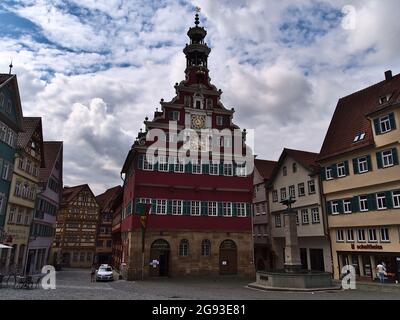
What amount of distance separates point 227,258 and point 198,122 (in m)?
13.6

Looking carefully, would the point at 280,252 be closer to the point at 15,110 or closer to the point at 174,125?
the point at 174,125

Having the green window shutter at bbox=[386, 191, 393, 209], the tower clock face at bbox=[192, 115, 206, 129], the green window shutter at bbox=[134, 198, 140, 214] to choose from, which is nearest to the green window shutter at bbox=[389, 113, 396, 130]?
the green window shutter at bbox=[386, 191, 393, 209]

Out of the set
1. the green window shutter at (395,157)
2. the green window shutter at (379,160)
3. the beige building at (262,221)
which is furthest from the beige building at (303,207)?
the green window shutter at (395,157)

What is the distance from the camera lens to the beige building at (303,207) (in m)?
34.2

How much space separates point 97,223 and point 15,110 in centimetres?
4282

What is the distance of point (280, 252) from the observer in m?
41.6

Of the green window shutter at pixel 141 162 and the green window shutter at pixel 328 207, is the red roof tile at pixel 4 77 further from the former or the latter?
the green window shutter at pixel 328 207

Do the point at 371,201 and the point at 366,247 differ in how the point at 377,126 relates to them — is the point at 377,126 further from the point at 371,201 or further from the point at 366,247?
the point at 366,247

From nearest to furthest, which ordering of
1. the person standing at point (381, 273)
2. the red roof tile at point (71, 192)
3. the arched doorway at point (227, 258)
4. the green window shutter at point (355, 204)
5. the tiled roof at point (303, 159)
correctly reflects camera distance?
the person standing at point (381, 273) → the green window shutter at point (355, 204) → the arched doorway at point (227, 258) → the tiled roof at point (303, 159) → the red roof tile at point (71, 192)

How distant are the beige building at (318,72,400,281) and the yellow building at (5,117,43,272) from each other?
92.5ft

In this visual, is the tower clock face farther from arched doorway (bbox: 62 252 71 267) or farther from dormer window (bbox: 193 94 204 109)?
arched doorway (bbox: 62 252 71 267)

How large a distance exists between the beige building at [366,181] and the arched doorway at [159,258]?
15086 mm

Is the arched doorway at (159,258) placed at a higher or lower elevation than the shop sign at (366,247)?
lower
